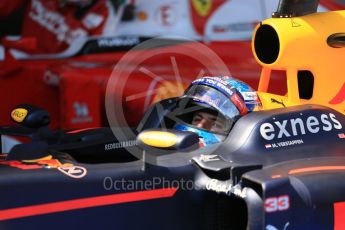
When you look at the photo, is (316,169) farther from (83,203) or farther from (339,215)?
(83,203)

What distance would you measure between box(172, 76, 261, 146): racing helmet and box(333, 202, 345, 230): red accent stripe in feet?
1.71

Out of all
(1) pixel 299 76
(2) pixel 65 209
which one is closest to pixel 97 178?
(2) pixel 65 209

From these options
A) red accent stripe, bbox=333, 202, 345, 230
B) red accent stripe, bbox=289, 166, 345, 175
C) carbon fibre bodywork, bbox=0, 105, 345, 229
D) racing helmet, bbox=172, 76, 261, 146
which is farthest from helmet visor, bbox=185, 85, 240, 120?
red accent stripe, bbox=333, 202, 345, 230

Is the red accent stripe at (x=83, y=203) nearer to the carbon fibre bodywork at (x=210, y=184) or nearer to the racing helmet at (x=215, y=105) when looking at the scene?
the carbon fibre bodywork at (x=210, y=184)

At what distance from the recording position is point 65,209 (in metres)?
2.20

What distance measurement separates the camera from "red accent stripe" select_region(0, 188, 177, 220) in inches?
84.5

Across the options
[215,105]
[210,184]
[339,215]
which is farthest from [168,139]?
[339,215]

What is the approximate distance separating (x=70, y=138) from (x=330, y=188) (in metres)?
1.17

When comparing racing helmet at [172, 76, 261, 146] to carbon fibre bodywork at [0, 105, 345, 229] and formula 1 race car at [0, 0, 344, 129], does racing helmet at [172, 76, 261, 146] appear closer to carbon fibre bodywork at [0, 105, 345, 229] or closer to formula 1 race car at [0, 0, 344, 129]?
carbon fibre bodywork at [0, 105, 345, 229]

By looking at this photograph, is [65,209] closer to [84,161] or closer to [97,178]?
[97,178]

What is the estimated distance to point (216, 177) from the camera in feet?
7.75

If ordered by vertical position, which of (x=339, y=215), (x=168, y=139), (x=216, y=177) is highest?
(x=168, y=139)

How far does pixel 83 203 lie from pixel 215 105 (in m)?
0.72

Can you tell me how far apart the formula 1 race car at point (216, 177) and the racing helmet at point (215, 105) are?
0.24 ft
